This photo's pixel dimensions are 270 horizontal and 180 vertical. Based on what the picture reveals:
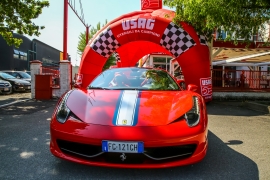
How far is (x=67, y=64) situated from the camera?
10156 millimetres

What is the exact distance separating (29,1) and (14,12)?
88 cm

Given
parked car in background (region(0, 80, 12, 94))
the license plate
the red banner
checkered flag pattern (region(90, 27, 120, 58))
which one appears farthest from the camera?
parked car in background (region(0, 80, 12, 94))

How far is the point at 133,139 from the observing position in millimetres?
2133

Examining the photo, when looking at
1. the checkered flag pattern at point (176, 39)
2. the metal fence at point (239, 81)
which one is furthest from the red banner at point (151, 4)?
the metal fence at point (239, 81)

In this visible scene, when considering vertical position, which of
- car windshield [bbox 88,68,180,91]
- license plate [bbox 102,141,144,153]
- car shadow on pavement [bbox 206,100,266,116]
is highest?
car windshield [bbox 88,68,180,91]

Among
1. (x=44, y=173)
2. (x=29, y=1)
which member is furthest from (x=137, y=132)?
(x=29, y=1)

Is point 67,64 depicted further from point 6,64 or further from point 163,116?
point 6,64

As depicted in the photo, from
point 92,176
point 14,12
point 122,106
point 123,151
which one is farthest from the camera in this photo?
point 14,12

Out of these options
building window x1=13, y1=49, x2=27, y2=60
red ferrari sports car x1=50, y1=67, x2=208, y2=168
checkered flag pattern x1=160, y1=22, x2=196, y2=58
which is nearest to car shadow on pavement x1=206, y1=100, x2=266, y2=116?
checkered flag pattern x1=160, y1=22, x2=196, y2=58

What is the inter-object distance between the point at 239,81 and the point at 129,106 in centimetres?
915

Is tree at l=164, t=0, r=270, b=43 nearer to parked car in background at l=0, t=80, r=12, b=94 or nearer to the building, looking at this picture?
parked car in background at l=0, t=80, r=12, b=94

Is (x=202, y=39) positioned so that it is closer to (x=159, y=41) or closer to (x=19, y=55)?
(x=159, y=41)

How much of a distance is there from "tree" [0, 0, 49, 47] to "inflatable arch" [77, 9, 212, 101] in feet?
12.4

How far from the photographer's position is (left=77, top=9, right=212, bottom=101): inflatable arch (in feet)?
25.2
